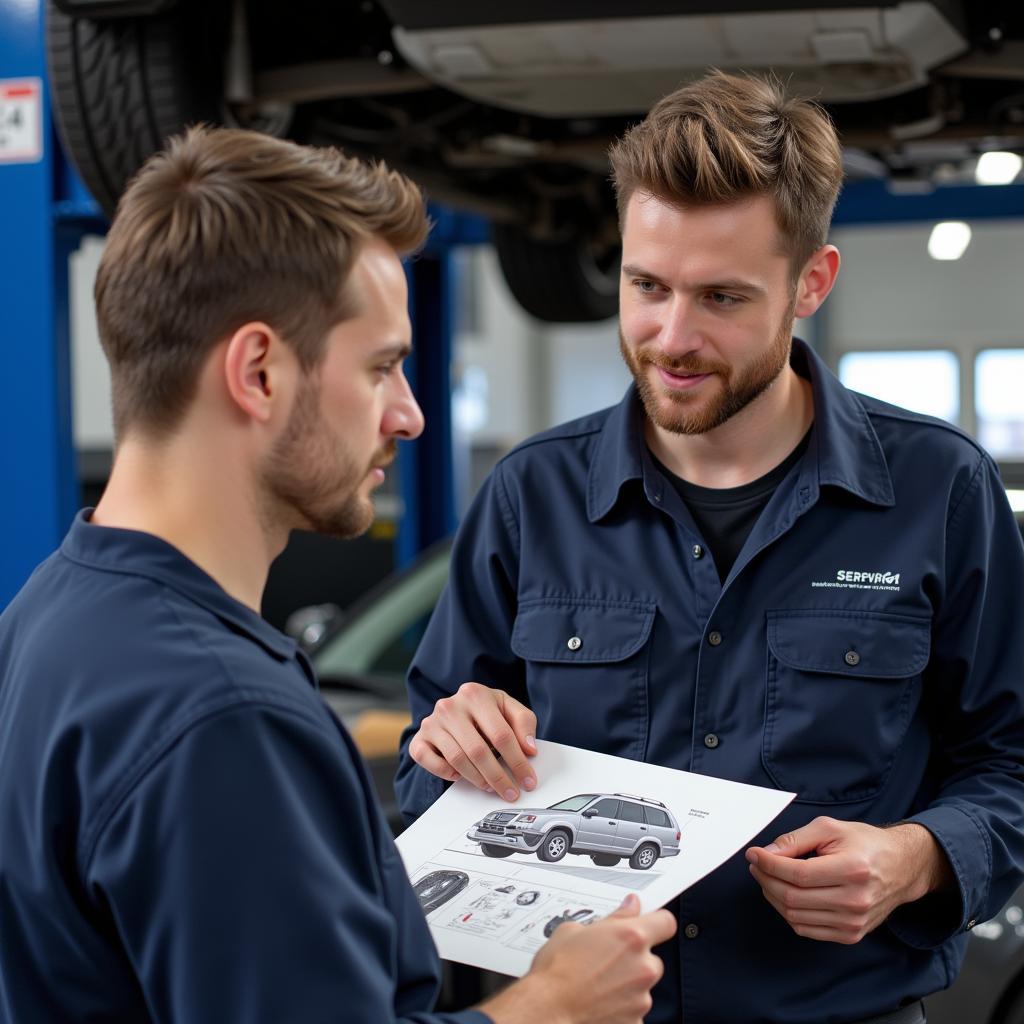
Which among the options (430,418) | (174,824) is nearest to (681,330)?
(174,824)

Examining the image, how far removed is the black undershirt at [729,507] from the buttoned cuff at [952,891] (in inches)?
13.8

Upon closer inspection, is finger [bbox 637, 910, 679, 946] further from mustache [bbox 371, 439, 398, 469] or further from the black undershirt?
the black undershirt

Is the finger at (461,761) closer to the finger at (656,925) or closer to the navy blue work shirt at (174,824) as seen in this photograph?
the finger at (656,925)

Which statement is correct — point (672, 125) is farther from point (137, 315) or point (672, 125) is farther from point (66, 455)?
point (66, 455)

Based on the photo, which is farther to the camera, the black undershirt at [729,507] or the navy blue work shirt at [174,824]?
the black undershirt at [729,507]

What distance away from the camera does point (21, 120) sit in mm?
3275

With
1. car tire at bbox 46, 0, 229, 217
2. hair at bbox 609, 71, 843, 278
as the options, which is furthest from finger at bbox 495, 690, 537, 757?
car tire at bbox 46, 0, 229, 217

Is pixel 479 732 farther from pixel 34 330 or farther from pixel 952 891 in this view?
pixel 34 330

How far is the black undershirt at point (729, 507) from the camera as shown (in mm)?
1676

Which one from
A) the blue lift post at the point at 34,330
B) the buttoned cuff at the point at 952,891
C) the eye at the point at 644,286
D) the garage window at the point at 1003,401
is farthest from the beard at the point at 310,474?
the garage window at the point at 1003,401

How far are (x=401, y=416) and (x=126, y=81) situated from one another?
83.9 inches

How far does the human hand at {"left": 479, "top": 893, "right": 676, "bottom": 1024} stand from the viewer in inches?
43.7

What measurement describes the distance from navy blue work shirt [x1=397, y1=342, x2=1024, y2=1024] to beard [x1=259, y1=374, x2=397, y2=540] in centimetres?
56

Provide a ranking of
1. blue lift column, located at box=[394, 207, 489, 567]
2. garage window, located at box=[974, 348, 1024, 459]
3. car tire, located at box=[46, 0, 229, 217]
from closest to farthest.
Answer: car tire, located at box=[46, 0, 229, 217], blue lift column, located at box=[394, 207, 489, 567], garage window, located at box=[974, 348, 1024, 459]
